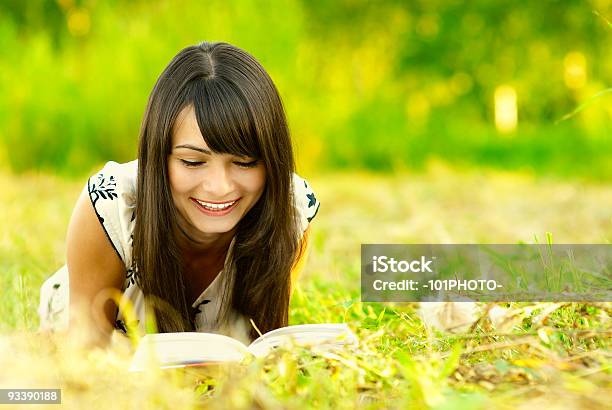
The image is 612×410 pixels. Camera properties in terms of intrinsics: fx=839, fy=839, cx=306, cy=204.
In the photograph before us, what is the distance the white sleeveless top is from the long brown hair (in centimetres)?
5

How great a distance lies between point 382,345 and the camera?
147cm

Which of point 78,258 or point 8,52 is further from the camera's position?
point 8,52

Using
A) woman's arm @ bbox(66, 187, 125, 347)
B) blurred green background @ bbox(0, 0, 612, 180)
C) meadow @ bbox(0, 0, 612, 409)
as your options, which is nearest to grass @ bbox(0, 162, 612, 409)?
meadow @ bbox(0, 0, 612, 409)

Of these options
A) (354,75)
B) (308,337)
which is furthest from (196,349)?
(354,75)

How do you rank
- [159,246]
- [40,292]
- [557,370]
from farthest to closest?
[40,292], [159,246], [557,370]

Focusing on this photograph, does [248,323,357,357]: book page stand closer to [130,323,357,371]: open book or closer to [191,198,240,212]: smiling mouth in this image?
[130,323,357,371]: open book

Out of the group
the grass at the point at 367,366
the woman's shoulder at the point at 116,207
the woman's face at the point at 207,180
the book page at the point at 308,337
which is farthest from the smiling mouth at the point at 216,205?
the book page at the point at 308,337

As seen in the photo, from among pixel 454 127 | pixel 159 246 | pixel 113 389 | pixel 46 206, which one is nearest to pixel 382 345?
pixel 113 389

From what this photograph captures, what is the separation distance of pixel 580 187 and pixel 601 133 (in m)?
1.11

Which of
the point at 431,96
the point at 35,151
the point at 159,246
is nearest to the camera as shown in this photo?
the point at 159,246

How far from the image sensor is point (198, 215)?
72.6 inches

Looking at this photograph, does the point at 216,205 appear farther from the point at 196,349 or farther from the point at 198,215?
the point at 196,349

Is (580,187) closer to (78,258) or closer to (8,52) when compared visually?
(8,52)

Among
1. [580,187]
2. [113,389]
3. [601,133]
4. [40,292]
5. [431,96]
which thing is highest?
[431,96]
